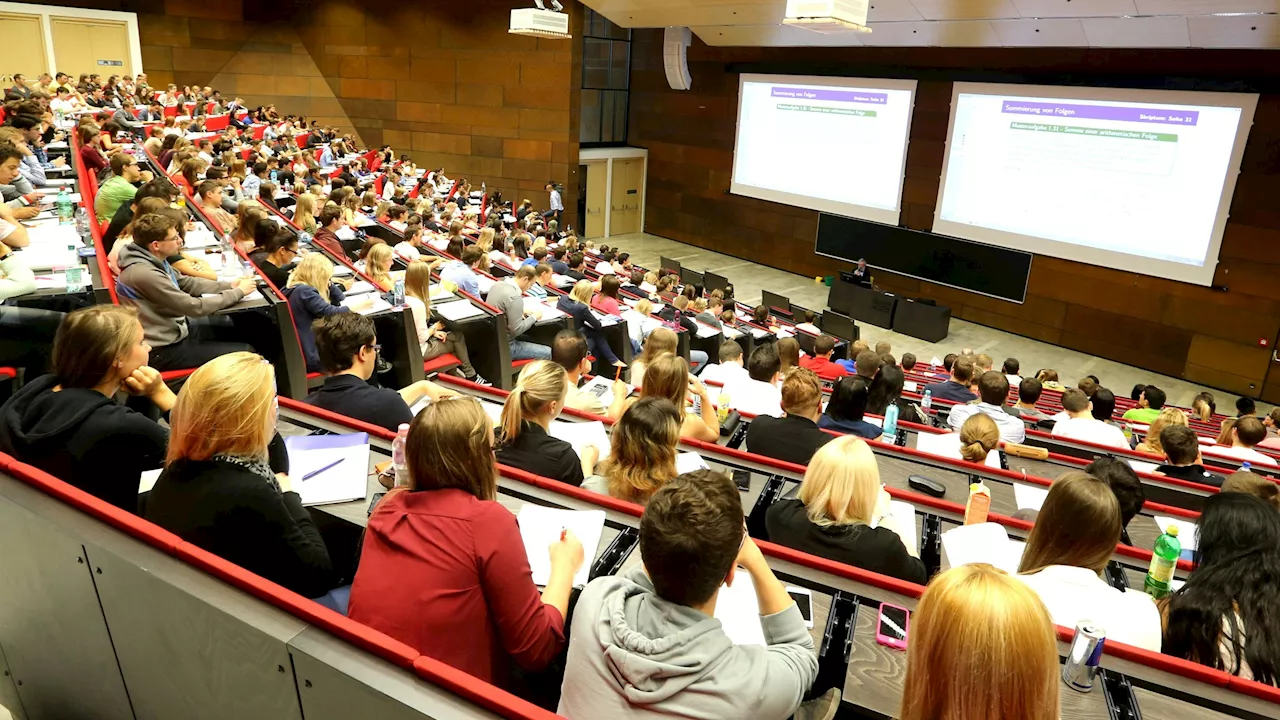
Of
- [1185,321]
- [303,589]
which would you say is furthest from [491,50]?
[303,589]

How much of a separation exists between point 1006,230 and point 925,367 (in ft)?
10.5

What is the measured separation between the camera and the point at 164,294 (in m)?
3.91

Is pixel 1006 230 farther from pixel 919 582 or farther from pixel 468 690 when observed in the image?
pixel 468 690

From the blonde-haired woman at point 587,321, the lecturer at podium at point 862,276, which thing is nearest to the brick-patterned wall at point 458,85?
the lecturer at podium at point 862,276

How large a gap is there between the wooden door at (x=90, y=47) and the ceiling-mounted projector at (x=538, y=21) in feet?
35.4

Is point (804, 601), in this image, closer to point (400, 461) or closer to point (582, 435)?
point (400, 461)

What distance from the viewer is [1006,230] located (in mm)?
12242

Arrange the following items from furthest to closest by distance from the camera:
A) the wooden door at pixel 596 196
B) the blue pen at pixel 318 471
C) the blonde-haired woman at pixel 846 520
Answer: the wooden door at pixel 596 196, the blue pen at pixel 318 471, the blonde-haired woman at pixel 846 520

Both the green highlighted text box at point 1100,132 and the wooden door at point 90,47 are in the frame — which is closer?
the green highlighted text box at point 1100,132

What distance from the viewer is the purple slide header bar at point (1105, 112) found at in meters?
10.3

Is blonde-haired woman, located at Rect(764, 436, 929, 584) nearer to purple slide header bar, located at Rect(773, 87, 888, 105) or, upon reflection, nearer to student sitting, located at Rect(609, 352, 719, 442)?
student sitting, located at Rect(609, 352, 719, 442)

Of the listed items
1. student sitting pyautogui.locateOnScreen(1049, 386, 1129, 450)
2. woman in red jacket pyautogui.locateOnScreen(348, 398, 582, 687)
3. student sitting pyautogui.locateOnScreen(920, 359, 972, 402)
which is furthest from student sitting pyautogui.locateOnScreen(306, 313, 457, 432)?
student sitting pyautogui.locateOnScreen(920, 359, 972, 402)

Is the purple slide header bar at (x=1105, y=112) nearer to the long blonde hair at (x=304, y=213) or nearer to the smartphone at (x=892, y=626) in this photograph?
the long blonde hair at (x=304, y=213)

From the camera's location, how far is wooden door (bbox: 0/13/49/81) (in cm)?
1540
